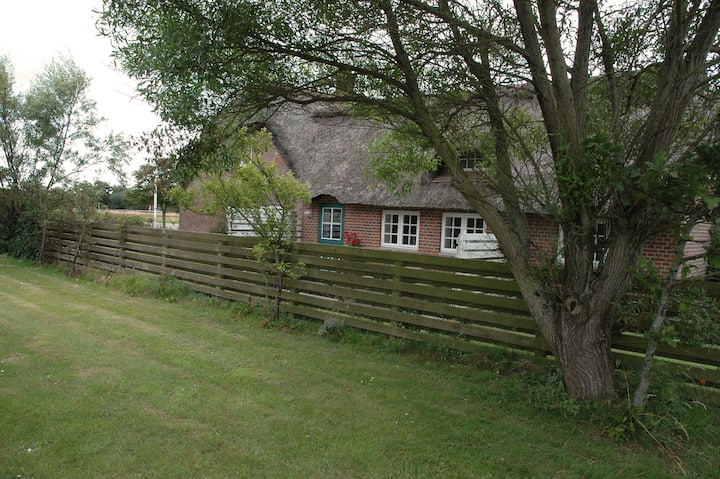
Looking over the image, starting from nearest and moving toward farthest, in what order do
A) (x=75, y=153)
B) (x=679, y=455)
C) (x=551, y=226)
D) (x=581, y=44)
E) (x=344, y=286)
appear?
(x=679, y=455) → (x=581, y=44) → (x=344, y=286) → (x=551, y=226) → (x=75, y=153)

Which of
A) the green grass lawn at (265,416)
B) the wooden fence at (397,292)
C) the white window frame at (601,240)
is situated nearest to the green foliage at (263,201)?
the wooden fence at (397,292)

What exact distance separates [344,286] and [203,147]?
10.1 feet

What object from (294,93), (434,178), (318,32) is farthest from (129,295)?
(434,178)

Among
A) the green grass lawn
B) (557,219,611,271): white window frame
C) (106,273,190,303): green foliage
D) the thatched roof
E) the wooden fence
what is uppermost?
the thatched roof

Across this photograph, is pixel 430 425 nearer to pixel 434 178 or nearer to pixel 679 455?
pixel 679 455

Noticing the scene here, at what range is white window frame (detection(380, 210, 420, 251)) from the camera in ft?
51.3

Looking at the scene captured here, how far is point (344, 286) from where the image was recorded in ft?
25.1

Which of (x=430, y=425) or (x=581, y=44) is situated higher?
(x=581, y=44)

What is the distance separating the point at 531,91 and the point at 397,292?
3194 mm

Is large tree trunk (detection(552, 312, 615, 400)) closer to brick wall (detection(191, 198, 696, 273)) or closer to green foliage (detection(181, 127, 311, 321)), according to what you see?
green foliage (detection(181, 127, 311, 321))

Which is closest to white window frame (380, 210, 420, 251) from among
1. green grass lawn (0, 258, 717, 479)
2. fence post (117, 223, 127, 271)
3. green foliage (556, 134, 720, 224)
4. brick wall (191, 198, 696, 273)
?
brick wall (191, 198, 696, 273)

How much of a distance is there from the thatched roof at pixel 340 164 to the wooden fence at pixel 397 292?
5664 mm

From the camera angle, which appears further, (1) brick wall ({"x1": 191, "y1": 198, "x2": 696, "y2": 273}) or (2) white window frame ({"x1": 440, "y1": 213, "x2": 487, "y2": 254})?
(2) white window frame ({"x1": 440, "y1": 213, "x2": 487, "y2": 254})

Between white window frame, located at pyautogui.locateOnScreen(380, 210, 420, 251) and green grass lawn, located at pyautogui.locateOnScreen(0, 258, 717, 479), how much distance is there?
881 centimetres
